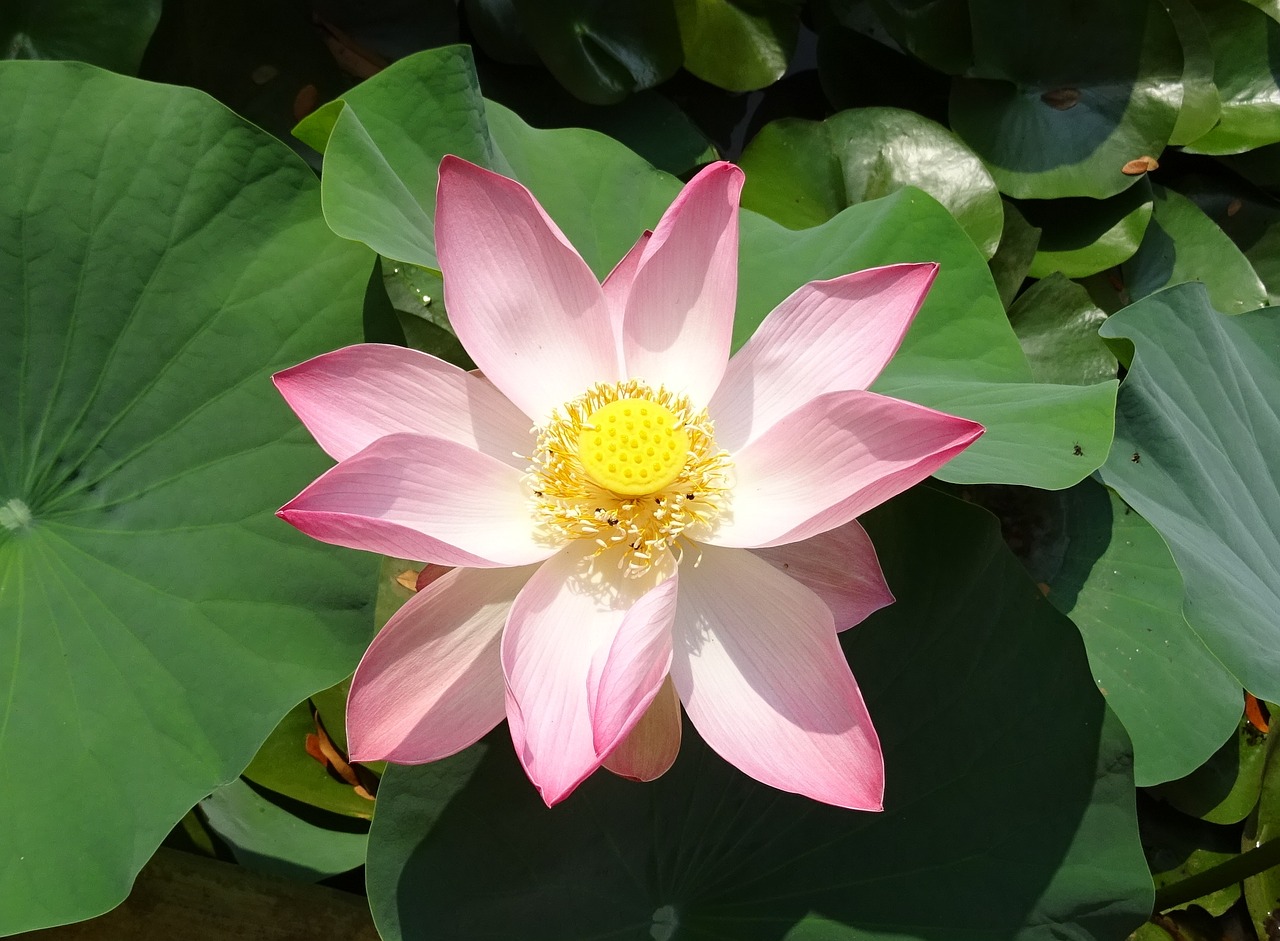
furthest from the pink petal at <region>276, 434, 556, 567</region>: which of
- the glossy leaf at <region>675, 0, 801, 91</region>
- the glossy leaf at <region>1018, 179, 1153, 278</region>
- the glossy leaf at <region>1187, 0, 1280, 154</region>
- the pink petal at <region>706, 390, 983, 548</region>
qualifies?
the glossy leaf at <region>1187, 0, 1280, 154</region>

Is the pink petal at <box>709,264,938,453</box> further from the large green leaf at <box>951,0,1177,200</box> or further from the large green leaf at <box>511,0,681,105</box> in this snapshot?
the large green leaf at <box>951,0,1177,200</box>

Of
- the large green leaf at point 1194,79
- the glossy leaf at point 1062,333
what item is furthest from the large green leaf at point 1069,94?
the glossy leaf at point 1062,333

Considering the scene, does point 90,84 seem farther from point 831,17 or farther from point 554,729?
point 831,17

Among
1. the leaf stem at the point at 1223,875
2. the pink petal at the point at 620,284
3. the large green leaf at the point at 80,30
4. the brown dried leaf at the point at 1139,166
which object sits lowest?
the leaf stem at the point at 1223,875

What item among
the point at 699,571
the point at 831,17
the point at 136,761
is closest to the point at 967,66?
the point at 831,17

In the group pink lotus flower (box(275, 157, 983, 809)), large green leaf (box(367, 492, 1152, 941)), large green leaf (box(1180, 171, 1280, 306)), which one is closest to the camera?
pink lotus flower (box(275, 157, 983, 809))

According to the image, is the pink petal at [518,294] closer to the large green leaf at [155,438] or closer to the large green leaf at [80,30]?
the large green leaf at [155,438]
